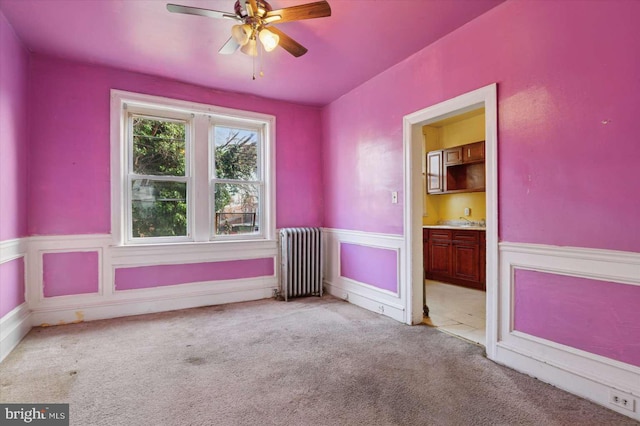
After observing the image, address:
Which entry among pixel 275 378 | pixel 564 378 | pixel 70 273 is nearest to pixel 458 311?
pixel 564 378

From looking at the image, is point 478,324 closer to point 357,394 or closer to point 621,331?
point 621,331

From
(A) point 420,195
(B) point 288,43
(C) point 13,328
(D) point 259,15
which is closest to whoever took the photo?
(D) point 259,15

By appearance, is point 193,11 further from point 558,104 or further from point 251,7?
point 558,104

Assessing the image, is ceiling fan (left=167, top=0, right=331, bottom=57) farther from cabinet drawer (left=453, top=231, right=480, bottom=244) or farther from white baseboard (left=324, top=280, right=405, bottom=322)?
cabinet drawer (left=453, top=231, right=480, bottom=244)

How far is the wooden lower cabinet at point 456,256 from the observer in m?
4.38

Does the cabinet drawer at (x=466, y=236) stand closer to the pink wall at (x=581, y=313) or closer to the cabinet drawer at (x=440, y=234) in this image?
the cabinet drawer at (x=440, y=234)

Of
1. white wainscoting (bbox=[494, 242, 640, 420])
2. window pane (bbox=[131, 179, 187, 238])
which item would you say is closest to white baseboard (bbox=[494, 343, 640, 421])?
white wainscoting (bbox=[494, 242, 640, 420])

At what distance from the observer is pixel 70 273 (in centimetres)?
315

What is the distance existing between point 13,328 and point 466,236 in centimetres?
512

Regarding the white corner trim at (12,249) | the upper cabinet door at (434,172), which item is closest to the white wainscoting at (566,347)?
the upper cabinet door at (434,172)

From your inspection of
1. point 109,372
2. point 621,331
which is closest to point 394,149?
point 621,331

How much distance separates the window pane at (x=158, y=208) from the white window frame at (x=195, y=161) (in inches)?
2.3

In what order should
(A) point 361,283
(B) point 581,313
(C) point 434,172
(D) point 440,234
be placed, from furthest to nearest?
1. (C) point 434,172
2. (D) point 440,234
3. (A) point 361,283
4. (B) point 581,313

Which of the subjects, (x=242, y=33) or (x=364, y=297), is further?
(x=364, y=297)
